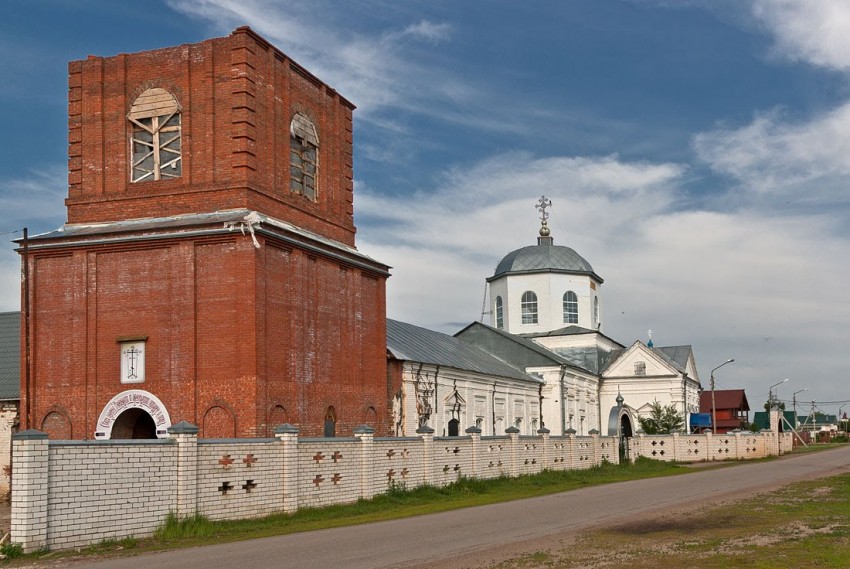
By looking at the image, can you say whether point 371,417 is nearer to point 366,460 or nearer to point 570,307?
point 366,460

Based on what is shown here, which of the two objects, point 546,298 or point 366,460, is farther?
point 546,298

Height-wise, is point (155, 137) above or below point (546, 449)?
above

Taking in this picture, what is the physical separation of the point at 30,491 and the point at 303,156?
14900 millimetres

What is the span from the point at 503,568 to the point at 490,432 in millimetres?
30664

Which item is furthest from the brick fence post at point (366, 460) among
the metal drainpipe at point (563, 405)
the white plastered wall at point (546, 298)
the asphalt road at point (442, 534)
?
the white plastered wall at point (546, 298)

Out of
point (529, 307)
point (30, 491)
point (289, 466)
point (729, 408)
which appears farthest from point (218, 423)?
point (729, 408)

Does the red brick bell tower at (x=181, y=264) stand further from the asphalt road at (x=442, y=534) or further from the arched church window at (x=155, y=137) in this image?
the asphalt road at (x=442, y=534)

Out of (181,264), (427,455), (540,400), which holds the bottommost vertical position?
(427,455)

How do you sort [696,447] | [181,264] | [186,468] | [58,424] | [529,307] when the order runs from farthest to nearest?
[529,307] < [696,447] < [58,424] < [181,264] < [186,468]

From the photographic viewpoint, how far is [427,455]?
26.0 meters

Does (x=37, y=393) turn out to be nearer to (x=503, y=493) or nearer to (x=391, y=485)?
(x=391, y=485)

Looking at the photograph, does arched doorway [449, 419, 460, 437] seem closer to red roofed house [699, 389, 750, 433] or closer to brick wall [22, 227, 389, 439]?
brick wall [22, 227, 389, 439]

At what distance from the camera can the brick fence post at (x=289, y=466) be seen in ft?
65.9

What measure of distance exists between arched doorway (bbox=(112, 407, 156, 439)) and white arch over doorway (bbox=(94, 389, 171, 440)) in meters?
0.16
